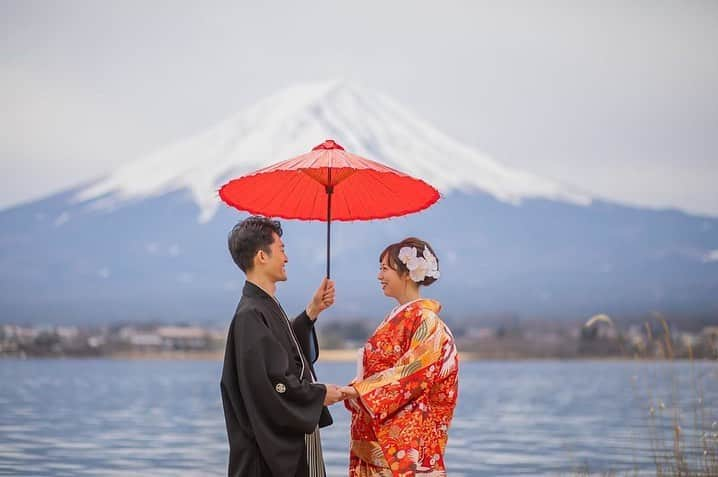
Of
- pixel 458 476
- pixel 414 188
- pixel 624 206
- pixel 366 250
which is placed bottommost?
pixel 458 476

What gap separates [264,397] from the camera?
15.5 feet

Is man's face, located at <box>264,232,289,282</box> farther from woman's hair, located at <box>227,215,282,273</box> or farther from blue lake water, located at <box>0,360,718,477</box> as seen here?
blue lake water, located at <box>0,360,718,477</box>

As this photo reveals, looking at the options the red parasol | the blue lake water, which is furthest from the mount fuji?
the red parasol

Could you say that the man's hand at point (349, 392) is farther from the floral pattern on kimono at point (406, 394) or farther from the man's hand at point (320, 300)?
the man's hand at point (320, 300)

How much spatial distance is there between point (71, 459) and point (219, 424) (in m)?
5.64

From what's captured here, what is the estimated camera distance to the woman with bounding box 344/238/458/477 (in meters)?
4.93

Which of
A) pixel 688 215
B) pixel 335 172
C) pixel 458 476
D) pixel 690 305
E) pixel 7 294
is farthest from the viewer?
pixel 688 215

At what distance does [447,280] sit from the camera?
95.2 m

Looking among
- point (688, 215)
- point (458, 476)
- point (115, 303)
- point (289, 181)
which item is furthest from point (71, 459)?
point (688, 215)

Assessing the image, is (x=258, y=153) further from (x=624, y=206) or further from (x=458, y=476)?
(x=458, y=476)

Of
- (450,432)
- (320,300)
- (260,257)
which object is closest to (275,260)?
(260,257)

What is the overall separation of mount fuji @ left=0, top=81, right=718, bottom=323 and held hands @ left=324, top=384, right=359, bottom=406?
225 feet

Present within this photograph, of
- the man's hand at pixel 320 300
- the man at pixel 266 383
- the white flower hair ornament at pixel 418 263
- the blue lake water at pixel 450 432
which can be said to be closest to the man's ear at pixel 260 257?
the man at pixel 266 383

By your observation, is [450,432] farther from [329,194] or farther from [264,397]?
[264,397]
